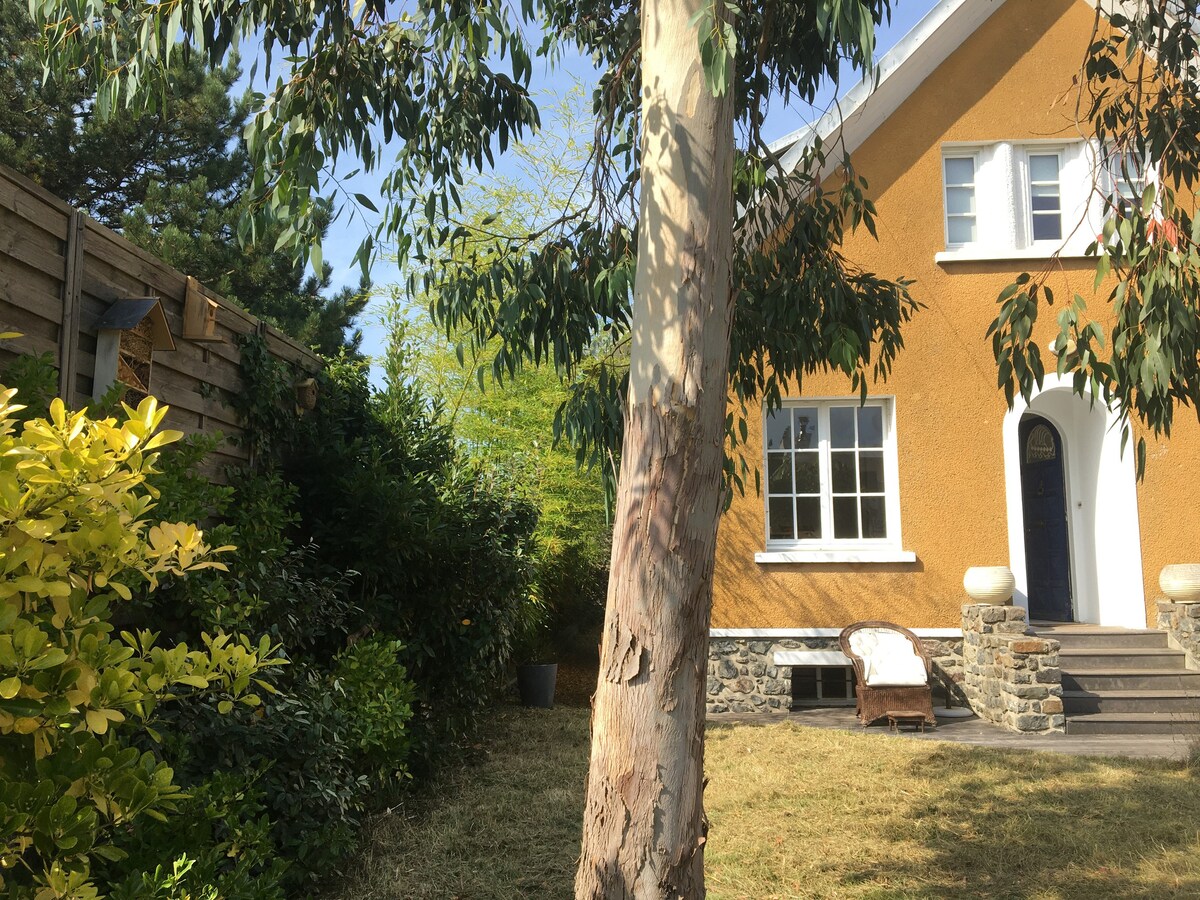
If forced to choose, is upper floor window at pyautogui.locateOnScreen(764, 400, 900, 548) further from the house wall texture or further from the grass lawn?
the grass lawn

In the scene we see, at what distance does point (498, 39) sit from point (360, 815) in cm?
430

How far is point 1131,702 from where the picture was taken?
27.5 ft

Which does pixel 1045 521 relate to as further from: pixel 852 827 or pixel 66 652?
pixel 66 652

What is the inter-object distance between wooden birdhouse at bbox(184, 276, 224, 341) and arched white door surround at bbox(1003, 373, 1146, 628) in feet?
25.1

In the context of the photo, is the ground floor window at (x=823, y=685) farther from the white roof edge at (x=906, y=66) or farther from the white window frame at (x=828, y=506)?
the white roof edge at (x=906, y=66)

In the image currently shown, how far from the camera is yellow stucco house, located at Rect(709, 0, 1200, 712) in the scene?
924 centimetres

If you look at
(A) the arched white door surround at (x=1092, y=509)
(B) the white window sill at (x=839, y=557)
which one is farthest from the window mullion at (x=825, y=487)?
(A) the arched white door surround at (x=1092, y=509)

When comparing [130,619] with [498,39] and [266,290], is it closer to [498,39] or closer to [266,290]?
[498,39]

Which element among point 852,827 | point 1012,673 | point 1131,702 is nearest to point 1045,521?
point 1131,702

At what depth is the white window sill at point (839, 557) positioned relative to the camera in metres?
9.22

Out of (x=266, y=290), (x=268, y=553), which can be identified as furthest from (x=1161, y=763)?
(x=266, y=290)

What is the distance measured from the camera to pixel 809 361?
5.41 m

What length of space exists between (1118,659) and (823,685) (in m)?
2.77

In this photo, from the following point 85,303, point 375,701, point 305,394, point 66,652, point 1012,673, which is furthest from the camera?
point 1012,673
